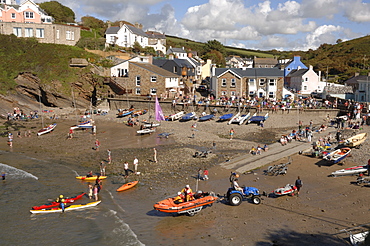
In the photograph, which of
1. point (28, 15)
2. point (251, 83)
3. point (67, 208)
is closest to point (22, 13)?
point (28, 15)

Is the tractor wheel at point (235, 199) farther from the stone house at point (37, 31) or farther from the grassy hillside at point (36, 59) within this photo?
the stone house at point (37, 31)

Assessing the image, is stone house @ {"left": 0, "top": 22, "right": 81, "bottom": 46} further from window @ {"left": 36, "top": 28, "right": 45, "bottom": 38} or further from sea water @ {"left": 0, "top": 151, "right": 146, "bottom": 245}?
sea water @ {"left": 0, "top": 151, "right": 146, "bottom": 245}

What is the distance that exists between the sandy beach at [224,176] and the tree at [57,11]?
2002 inches

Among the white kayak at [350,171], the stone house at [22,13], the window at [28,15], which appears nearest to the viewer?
the white kayak at [350,171]

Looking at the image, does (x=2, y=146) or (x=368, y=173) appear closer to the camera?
(x=368, y=173)

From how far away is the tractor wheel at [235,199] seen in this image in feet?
57.6

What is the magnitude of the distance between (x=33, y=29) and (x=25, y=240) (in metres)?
65.5

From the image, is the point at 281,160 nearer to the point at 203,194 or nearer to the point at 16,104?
the point at 203,194

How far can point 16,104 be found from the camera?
50656 millimetres

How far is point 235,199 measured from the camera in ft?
57.8

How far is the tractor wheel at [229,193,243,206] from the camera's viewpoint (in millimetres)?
17547

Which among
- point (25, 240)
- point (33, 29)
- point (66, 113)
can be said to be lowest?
point (25, 240)

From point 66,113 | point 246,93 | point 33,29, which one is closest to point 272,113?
point 246,93

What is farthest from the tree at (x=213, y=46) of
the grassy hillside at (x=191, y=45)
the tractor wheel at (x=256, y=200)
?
the tractor wheel at (x=256, y=200)
